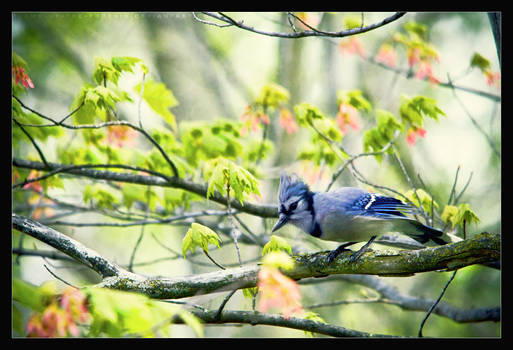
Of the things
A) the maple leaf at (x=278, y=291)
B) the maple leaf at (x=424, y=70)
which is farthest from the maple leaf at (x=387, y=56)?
the maple leaf at (x=278, y=291)

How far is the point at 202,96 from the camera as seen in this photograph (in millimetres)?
4680

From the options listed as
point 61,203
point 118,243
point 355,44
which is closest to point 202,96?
point 355,44

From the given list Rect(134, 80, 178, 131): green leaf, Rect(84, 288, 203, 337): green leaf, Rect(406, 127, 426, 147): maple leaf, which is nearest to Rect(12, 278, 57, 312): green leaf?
Rect(84, 288, 203, 337): green leaf

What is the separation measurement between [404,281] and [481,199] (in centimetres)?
183

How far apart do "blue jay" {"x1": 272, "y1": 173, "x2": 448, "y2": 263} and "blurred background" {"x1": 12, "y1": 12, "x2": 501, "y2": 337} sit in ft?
3.72

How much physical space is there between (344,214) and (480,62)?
4.82 ft

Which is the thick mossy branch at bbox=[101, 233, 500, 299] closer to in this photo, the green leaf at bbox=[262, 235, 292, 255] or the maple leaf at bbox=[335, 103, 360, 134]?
the green leaf at bbox=[262, 235, 292, 255]

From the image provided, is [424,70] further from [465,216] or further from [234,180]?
[234,180]

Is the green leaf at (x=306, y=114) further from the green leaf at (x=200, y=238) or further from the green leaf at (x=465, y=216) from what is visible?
the green leaf at (x=200, y=238)

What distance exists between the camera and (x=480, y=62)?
3.04 metres

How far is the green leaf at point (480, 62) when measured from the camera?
9.84 ft

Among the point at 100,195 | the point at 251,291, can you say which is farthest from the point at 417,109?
the point at 100,195

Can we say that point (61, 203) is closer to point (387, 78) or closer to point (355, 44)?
point (355, 44)

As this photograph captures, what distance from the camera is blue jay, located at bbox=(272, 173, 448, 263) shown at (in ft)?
7.61
